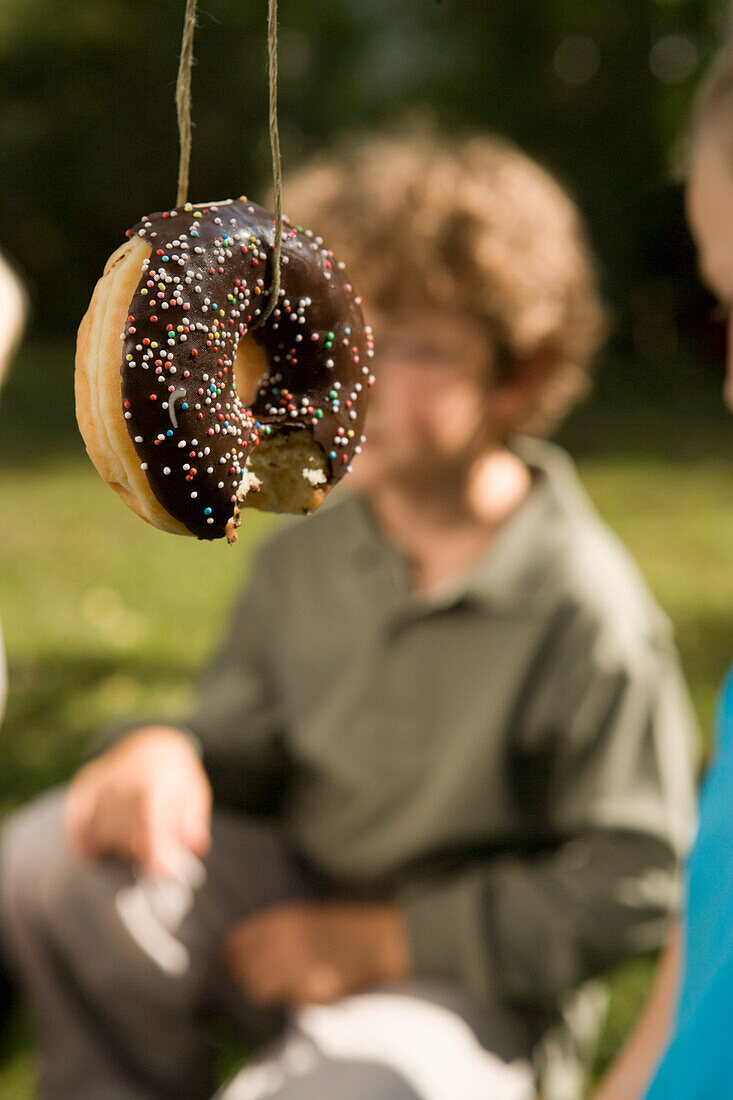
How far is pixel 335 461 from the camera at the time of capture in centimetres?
75

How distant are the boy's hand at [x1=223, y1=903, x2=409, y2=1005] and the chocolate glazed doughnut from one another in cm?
117

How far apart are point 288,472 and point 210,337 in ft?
0.41

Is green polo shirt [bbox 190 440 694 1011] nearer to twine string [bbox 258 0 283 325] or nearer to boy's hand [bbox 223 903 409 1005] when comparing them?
boy's hand [bbox 223 903 409 1005]

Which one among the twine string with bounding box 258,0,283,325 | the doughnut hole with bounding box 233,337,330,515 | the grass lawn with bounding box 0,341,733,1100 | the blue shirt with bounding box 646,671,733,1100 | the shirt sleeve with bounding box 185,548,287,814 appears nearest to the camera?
the twine string with bounding box 258,0,283,325

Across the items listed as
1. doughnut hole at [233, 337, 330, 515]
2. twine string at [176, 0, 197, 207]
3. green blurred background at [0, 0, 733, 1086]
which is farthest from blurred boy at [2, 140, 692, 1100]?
green blurred background at [0, 0, 733, 1086]

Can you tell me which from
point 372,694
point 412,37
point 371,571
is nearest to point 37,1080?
point 372,694

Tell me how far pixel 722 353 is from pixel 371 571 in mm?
780

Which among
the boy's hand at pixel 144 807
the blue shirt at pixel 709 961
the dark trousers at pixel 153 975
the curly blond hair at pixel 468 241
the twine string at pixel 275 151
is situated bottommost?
the dark trousers at pixel 153 975

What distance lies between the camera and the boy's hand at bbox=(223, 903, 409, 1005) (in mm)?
1718

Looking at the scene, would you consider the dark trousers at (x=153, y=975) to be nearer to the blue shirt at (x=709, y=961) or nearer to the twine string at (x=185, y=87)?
the blue shirt at (x=709, y=961)

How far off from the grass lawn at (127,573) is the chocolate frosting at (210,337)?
4.63 feet

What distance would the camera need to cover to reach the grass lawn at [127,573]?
3285mm

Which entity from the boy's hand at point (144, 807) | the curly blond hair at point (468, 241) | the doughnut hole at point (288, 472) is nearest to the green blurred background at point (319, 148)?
the boy's hand at point (144, 807)

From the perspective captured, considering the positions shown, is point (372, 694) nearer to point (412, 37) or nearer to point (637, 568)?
point (637, 568)
